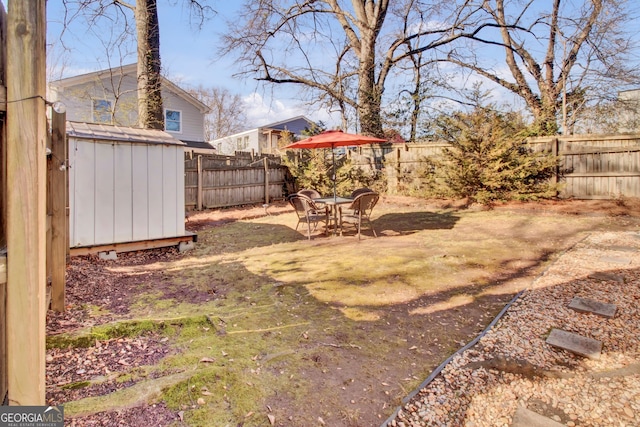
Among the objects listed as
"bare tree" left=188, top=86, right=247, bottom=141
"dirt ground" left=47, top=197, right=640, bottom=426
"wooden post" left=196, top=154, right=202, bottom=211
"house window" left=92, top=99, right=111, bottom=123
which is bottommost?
"dirt ground" left=47, top=197, right=640, bottom=426

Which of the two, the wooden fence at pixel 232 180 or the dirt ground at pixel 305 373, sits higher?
the wooden fence at pixel 232 180

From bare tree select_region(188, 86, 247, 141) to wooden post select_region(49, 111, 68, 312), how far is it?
33329 millimetres

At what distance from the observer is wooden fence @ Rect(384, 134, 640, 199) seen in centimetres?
864

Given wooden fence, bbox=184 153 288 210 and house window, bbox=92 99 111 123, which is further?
house window, bbox=92 99 111 123

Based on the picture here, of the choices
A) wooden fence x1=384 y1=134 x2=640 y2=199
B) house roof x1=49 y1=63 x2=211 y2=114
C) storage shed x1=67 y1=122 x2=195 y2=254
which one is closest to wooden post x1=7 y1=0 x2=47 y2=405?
storage shed x1=67 y1=122 x2=195 y2=254

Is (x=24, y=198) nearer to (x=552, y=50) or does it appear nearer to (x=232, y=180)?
(x=232, y=180)

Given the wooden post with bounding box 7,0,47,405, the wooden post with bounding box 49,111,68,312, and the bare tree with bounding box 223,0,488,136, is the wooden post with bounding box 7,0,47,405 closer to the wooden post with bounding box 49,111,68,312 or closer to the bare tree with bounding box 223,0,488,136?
the wooden post with bounding box 49,111,68,312

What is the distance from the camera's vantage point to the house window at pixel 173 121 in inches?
715

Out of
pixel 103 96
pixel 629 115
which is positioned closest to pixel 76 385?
pixel 103 96

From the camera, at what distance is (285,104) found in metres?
16.7

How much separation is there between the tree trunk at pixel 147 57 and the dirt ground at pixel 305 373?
5001 mm

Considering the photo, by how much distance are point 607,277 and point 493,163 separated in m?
6.10

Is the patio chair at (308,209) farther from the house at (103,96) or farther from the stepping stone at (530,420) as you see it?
the house at (103,96)

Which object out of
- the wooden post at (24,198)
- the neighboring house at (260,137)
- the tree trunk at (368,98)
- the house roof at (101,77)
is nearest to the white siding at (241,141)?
the neighboring house at (260,137)
